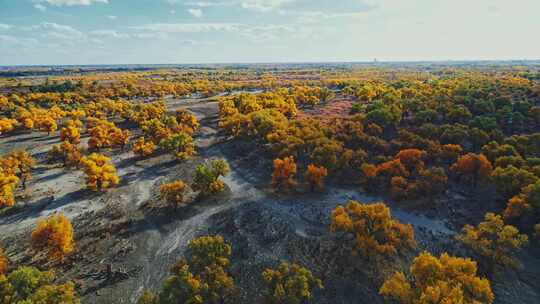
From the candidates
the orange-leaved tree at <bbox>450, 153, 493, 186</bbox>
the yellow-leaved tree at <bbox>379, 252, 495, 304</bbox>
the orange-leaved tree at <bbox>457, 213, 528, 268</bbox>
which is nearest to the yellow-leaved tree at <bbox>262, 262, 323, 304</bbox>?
the yellow-leaved tree at <bbox>379, 252, 495, 304</bbox>

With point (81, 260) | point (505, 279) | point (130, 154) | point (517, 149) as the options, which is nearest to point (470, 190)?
point (517, 149)

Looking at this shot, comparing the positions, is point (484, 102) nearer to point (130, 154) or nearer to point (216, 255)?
point (216, 255)

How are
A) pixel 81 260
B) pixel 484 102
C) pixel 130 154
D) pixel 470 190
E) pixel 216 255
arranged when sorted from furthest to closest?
pixel 484 102 → pixel 130 154 → pixel 470 190 → pixel 81 260 → pixel 216 255

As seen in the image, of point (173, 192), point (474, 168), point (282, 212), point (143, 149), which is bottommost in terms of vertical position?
point (282, 212)

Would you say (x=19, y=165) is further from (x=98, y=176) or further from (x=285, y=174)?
(x=285, y=174)

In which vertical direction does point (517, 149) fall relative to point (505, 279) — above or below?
above

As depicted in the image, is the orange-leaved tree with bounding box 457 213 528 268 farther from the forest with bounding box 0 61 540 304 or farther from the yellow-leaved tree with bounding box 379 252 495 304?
the yellow-leaved tree with bounding box 379 252 495 304

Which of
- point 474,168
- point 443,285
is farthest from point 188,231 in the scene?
point 474,168
